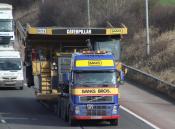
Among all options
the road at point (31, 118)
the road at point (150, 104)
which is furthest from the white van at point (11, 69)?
the road at point (150, 104)

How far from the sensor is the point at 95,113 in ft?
84.3

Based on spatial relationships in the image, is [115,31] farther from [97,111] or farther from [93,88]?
[97,111]

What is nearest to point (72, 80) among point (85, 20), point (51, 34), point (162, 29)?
point (51, 34)

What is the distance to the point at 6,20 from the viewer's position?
2212 inches

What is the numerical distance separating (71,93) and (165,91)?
10.5m

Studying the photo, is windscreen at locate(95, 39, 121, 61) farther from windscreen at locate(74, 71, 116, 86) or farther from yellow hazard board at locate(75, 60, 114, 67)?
windscreen at locate(74, 71, 116, 86)

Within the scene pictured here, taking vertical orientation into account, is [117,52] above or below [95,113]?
above

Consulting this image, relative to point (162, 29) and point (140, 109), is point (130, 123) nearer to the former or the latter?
point (140, 109)

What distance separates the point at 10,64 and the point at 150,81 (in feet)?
30.9

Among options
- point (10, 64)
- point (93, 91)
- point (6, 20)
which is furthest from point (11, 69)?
point (93, 91)

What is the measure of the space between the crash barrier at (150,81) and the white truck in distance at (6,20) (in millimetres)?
16404

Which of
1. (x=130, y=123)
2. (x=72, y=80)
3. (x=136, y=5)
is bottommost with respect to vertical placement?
(x=130, y=123)

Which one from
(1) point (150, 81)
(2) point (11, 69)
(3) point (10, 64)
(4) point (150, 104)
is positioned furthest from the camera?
(3) point (10, 64)

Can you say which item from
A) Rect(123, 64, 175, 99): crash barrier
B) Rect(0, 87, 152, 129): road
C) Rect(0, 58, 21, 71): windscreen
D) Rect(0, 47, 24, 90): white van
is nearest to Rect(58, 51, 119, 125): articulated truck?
Rect(0, 87, 152, 129): road
